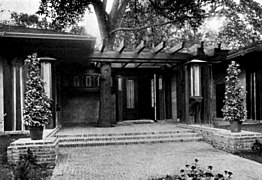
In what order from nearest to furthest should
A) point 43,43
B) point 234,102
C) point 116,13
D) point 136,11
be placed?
point 234,102, point 43,43, point 116,13, point 136,11

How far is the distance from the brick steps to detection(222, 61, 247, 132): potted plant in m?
1.62

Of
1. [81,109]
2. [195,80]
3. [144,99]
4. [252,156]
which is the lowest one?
[252,156]

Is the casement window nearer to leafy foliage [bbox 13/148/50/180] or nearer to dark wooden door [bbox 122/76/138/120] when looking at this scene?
dark wooden door [bbox 122/76/138/120]

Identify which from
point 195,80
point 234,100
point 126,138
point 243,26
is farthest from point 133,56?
point 243,26

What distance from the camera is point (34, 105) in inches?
228

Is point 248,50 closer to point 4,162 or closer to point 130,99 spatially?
point 130,99

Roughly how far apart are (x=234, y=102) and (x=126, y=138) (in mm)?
3084

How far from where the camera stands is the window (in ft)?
47.5

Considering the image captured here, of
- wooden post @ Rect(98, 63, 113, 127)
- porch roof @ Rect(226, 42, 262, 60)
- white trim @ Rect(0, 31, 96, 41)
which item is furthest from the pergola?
white trim @ Rect(0, 31, 96, 41)

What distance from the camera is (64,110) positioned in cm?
1286

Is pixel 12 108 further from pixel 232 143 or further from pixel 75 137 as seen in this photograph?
pixel 232 143

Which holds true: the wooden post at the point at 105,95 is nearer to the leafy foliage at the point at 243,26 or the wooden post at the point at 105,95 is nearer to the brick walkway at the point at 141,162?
the brick walkway at the point at 141,162

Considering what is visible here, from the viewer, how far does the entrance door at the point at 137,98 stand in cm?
1443

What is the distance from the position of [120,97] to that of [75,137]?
215 inches
